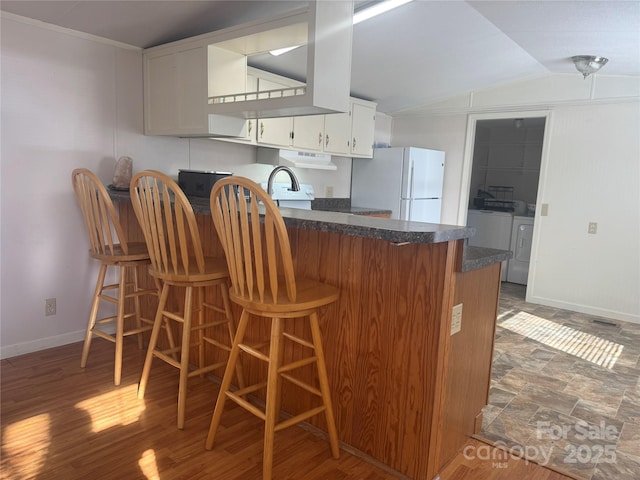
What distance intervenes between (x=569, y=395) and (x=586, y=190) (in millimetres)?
2506

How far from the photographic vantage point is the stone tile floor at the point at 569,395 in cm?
202

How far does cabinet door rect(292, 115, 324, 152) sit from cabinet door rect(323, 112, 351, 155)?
0.25 ft

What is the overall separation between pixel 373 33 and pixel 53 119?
2.23 metres

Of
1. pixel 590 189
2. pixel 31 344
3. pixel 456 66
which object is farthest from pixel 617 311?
pixel 31 344

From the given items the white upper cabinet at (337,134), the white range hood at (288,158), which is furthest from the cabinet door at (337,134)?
the white range hood at (288,158)

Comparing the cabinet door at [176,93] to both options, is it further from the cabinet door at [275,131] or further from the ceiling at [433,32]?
the cabinet door at [275,131]

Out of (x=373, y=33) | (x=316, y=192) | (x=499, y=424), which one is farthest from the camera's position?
(x=316, y=192)

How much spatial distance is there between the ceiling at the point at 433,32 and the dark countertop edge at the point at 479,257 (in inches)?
62.9

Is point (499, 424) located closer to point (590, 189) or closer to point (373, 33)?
point (373, 33)

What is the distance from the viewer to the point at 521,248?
5539mm

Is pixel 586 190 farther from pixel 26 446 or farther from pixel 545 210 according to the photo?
pixel 26 446

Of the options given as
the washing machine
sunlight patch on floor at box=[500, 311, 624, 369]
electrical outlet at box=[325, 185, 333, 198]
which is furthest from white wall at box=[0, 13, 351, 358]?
the washing machine

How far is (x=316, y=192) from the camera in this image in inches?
185

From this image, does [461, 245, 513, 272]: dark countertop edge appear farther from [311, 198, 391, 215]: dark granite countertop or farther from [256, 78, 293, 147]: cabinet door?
[311, 198, 391, 215]: dark granite countertop
